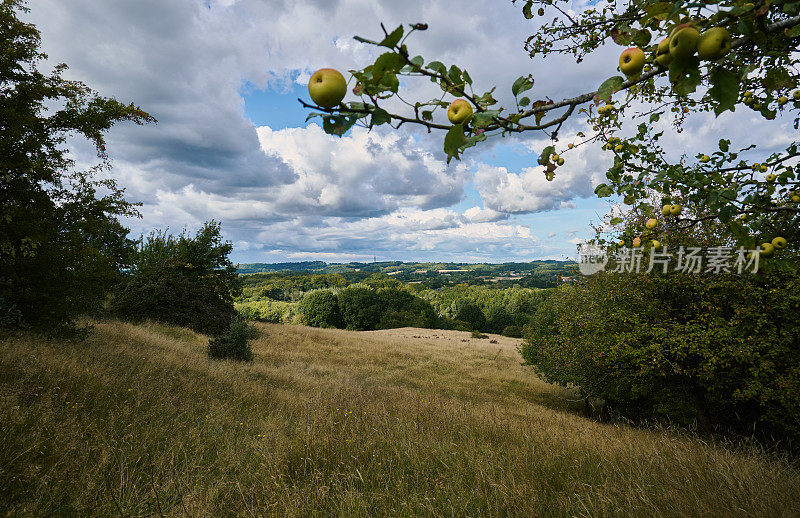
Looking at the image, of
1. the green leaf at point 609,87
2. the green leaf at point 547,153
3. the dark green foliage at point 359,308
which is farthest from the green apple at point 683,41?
the dark green foliage at point 359,308

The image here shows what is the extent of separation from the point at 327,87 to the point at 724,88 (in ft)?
4.51

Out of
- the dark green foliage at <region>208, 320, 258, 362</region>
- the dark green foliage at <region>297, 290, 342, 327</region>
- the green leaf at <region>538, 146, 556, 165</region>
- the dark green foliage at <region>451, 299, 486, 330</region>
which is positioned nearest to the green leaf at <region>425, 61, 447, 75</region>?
the green leaf at <region>538, 146, 556, 165</region>

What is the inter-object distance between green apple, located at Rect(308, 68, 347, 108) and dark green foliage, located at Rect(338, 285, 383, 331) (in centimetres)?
6570

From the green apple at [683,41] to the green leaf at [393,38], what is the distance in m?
0.94

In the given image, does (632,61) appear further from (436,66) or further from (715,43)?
(436,66)

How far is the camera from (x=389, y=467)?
3.65m

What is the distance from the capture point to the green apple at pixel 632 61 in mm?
1213

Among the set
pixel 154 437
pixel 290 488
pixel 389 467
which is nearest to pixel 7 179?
pixel 154 437

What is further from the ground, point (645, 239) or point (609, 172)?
point (609, 172)

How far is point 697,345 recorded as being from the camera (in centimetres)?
754

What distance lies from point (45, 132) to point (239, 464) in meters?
10.0

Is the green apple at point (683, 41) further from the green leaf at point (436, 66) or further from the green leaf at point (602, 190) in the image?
the green leaf at point (602, 190)

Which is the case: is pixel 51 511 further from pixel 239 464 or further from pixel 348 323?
pixel 348 323

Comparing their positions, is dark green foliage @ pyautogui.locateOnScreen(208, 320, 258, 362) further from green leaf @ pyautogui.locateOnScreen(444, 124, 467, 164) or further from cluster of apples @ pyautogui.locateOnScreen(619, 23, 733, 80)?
cluster of apples @ pyautogui.locateOnScreen(619, 23, 733, 80)
